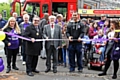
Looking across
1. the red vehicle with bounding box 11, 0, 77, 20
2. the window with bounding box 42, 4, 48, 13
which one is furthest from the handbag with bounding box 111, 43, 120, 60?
the window with bounding box 42, 4, 48, 13

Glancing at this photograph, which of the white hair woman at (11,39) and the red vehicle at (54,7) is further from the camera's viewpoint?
the red vehicle at (54,7)

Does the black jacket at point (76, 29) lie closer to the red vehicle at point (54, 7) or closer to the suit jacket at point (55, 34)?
the suit jacket at point (55, 34)

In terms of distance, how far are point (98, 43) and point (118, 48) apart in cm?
119

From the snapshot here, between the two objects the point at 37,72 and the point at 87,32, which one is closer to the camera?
the point at 37,72

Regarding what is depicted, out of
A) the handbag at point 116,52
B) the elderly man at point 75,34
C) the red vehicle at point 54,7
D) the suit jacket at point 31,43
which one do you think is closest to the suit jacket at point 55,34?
the elderly man at point 75,34

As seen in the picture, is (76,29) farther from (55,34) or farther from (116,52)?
(116,52)

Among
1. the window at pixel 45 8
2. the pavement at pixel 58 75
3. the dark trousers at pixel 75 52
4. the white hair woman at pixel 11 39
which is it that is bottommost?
the pavement at pixel 58 75

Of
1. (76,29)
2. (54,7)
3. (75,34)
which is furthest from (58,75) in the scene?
(54,7)

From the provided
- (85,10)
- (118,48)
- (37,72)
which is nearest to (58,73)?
(37,72)

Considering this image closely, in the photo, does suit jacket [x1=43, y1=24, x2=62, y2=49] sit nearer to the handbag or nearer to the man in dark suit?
the man in dark suit

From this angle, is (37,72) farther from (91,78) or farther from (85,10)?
(85,10)

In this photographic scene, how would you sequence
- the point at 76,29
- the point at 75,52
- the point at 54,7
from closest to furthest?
the point at 76,29, the point at 75,52, the point at 54,7

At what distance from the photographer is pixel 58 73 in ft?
28.3

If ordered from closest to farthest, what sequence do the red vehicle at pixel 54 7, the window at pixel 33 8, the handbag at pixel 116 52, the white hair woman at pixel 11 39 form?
the handbag at pixel 116 52 → the white hair woman at pixel 11 39 → the red vehicle at pixel 54 7 → the window at pixel 33 8
